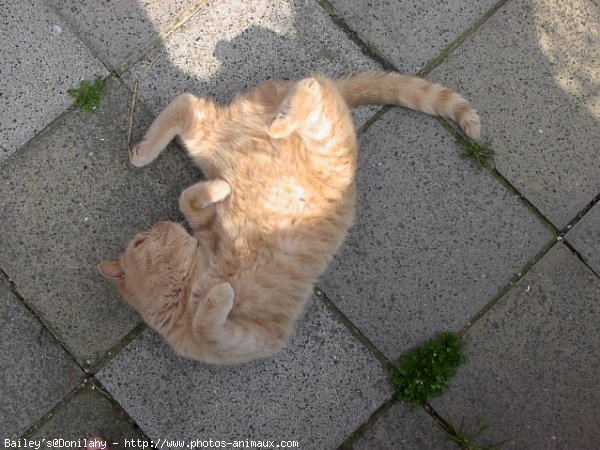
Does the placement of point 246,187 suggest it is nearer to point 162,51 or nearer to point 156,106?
point 156,106

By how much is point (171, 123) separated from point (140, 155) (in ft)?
0.88

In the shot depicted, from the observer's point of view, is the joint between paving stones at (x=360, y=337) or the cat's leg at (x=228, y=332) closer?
the cat's leg at (x=228, y=332)

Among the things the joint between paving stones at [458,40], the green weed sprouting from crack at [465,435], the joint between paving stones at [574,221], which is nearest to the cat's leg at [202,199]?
the joint between paving stones at [458,40]

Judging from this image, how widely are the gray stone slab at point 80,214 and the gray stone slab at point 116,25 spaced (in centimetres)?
22

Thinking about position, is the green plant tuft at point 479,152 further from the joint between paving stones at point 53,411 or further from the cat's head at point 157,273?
the joint between paving stones at point 53,411

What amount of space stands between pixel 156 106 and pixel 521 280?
2.57m

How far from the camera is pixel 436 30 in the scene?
11.4ft

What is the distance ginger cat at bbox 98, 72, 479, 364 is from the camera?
9.48 feet

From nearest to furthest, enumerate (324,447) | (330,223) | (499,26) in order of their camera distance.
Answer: (330,223) < (324,447) < (499,26)

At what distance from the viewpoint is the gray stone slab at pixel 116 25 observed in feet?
10.9

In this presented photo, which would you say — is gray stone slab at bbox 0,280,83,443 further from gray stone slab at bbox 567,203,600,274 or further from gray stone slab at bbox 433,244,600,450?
gray stone slab at bbox 567,203,600,274

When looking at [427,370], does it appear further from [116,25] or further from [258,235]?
[116,25]

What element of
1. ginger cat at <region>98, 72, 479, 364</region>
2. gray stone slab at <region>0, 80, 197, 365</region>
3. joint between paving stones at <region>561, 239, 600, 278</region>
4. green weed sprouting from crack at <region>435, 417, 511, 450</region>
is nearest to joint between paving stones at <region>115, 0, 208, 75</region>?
gray stone slab at <region>0, 80, 197, 365</region>

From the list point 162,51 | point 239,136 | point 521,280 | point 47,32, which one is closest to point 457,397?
point 521,280
